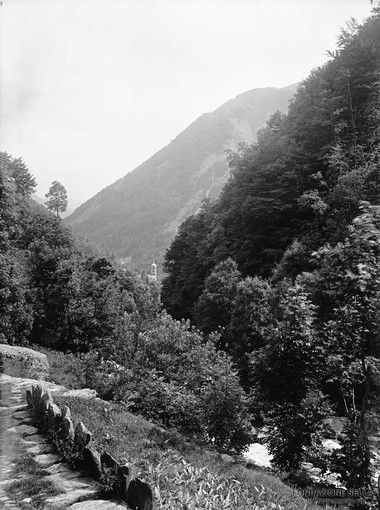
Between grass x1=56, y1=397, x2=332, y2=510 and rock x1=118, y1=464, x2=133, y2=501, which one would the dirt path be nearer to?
rock x1=118, y1=464, x2=133, y2=501

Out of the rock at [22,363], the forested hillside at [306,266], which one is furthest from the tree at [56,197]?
the rock at [22,363]

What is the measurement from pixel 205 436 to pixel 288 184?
3398cm

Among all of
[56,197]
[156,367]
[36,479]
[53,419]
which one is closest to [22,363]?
[156,367]

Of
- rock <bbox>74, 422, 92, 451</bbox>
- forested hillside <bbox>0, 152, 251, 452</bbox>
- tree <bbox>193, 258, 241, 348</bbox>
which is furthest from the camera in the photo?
tree <bbox>193, 258, 241, 348</bbox>

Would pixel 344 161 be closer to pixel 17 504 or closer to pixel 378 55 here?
pixel 378 55

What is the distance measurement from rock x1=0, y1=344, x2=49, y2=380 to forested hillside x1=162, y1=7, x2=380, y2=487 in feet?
38.5

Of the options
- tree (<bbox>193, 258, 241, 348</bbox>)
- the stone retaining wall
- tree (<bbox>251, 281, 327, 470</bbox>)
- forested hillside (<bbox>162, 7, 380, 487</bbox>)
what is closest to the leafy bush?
forested hillside (<bbox>162, 7, 380, 487</bbox>)

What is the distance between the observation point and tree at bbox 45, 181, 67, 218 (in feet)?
312

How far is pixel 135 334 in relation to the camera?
1803 centimetres

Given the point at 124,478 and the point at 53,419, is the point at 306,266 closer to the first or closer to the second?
the point at 53,419

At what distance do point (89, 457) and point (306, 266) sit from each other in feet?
86.9

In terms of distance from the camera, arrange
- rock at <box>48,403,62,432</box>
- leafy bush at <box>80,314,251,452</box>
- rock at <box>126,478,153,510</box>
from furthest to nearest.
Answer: leafy bush at <box>80,314,251,452</box>
rock at <box>48,403,62,432</box>
rock at <box>126,478,153,510</box>

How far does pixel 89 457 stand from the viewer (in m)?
7.89

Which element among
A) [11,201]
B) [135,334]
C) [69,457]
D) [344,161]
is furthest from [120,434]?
[344,161]
